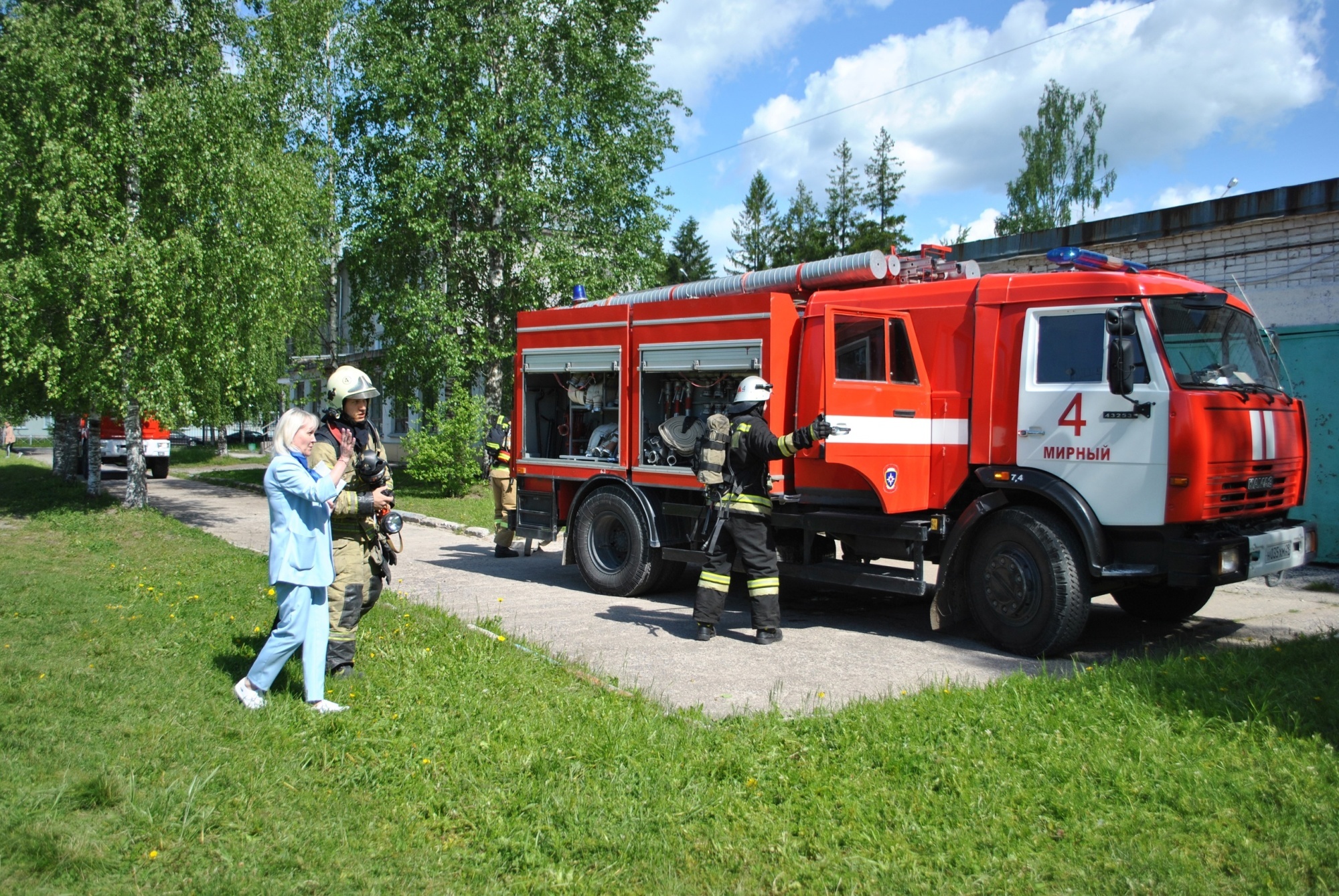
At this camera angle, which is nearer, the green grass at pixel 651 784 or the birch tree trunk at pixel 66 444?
the green grass at pixel 651 784

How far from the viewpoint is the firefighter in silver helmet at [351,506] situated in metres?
5.66

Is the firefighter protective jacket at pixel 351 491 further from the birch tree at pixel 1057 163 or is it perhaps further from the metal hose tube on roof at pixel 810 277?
the birch tree at pixel 1057 163

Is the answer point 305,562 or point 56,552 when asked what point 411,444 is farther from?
point 305,562

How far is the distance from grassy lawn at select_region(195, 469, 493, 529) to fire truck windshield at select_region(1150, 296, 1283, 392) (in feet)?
33.7

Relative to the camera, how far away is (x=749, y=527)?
7.37 m

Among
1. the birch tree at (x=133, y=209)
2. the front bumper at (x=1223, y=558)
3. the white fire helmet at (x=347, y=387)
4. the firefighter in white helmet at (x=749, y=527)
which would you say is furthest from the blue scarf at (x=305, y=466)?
the birch tree at (x=133, y=209)

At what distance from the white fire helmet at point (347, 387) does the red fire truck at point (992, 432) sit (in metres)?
3.37

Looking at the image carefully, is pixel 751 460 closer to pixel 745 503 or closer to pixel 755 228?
pixel 745 503

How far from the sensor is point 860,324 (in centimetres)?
771

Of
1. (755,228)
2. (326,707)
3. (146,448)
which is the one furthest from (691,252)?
(326,707)

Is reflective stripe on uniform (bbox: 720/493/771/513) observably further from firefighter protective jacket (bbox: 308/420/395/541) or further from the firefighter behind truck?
the firefighter behind truck

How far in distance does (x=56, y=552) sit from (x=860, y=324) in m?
10.1

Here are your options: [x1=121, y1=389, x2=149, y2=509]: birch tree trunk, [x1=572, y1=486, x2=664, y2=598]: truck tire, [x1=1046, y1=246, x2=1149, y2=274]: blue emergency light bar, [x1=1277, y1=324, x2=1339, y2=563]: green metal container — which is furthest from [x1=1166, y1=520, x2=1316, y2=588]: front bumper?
[x1=121, y1=389, x2=149, y2=509]: birch tree trunk

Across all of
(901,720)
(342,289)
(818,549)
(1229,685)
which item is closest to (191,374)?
(818,549)
